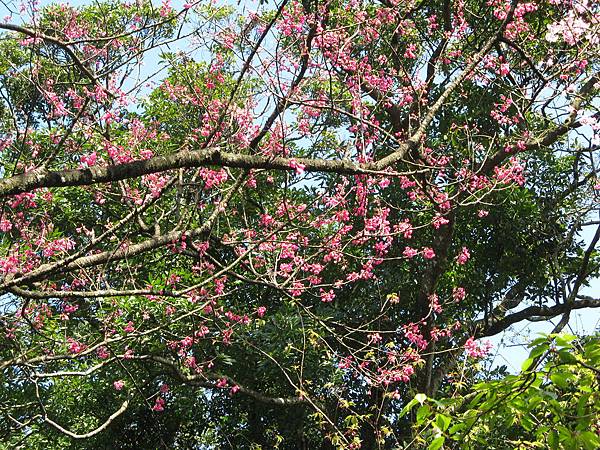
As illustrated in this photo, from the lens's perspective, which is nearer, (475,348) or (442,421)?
(442,421)

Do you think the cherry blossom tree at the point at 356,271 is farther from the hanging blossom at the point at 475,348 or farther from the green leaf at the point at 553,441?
the green leaf at the point at 553,441

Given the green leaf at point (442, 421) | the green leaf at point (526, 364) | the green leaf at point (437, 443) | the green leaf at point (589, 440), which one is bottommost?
the green leaf at point (589, 440)

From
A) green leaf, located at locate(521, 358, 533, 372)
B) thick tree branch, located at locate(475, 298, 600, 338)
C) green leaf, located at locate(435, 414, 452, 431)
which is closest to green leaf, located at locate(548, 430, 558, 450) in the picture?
green leaf, located at locate(521, 358, 533, 372)

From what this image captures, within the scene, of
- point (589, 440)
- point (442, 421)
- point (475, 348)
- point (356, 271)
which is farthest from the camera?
point (356, 271)

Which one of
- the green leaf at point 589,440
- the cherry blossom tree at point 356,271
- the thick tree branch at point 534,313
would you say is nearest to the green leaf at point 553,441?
the green leaf at point 589,440

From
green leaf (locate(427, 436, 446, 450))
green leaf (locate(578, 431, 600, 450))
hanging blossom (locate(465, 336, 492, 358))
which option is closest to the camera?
green leaf (locate(578, 431, 600, 450))

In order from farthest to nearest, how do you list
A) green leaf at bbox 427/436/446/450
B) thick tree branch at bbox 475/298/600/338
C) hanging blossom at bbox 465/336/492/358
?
thick tree branch at bbox 475/298/600/338, hanging blossom at bbox 465/336/492/358, green leaf at bbox 427/436/446/450

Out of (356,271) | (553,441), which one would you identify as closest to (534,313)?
(356,271)

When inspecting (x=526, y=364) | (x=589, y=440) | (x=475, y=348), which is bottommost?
(x=589, y=440)

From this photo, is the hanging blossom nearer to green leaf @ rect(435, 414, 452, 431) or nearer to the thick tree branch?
the thick tree branch

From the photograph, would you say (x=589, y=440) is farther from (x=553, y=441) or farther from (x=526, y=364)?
(x=526, y=364)

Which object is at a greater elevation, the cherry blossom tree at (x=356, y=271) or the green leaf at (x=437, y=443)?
the cherry blossom tree at (x=356, y=271)

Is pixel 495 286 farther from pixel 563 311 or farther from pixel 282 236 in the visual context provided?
pixel 282 236

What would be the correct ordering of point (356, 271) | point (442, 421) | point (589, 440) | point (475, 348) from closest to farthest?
point (589, 440) < point (442, 421) < point (475, 348) < point (356, 271)
